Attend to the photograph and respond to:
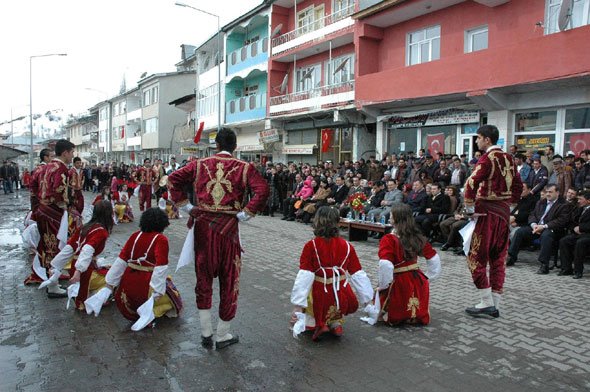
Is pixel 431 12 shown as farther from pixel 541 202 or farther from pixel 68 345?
pixel 68 345

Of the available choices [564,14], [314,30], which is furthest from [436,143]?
[314,30]

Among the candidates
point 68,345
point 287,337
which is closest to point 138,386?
point 68,345

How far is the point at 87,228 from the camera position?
5750 millimetres

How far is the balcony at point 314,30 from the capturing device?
68.6 feet

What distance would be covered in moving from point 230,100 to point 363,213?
20772 mm

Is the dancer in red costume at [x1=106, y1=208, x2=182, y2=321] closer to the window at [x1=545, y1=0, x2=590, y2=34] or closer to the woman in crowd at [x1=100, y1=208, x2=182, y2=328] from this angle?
the woman in crowd at [x1=100, y1=208, x2=182, y2=328]

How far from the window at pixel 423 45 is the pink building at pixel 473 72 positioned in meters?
0.04

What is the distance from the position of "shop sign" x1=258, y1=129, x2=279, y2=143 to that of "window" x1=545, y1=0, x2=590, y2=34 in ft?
49.4

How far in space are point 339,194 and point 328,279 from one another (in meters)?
9.99

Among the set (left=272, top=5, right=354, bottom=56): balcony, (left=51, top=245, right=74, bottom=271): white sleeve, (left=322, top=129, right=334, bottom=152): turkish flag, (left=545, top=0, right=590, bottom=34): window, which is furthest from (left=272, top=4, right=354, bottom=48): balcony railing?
(left=51, top=245, right=74, bottom=271): white sleeve

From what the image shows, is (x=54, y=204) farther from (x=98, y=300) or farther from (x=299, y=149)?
(x=299, y=149)

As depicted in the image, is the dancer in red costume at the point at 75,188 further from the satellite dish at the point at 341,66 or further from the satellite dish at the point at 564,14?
the satellite dish at the point at 341,66

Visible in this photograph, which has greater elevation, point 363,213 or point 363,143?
point 363,143

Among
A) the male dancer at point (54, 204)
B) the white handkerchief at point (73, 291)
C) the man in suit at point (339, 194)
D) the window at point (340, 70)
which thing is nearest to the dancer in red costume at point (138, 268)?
the white handkerchief at point (73, 291)
